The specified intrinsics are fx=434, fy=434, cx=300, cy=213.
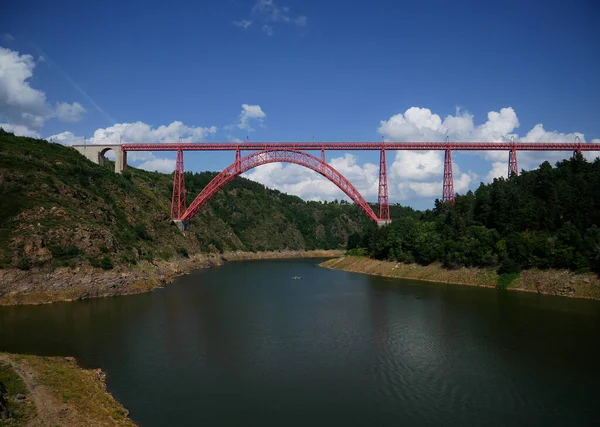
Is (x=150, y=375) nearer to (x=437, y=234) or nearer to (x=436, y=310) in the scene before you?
(x=436, y=310)

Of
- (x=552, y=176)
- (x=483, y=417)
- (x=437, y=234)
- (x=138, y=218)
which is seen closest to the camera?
(x=483, y=417)

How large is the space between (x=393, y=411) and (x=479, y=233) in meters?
32.1

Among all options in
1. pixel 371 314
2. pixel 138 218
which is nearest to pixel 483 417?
pixel 371 314

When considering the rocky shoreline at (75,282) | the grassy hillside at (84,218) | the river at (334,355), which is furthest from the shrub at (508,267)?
the grassy hillside at (84,218)

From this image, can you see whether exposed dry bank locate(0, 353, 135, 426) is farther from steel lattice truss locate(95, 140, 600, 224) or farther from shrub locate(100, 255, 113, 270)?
steel lattice truss locate(95, 140, 600, 224)

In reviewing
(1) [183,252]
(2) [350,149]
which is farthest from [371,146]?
(1) [183,252]

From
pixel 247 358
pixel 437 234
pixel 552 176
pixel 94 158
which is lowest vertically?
pixel 247 358

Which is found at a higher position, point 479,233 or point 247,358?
point 479,233

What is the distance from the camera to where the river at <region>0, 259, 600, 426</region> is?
13.3m

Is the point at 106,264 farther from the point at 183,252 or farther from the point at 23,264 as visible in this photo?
the point at 183,252

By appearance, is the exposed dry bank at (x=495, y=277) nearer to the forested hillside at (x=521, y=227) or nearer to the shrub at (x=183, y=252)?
the forested hillside at (x=521, y=227)

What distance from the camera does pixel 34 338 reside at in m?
20.4

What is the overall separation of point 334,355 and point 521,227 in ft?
94.4

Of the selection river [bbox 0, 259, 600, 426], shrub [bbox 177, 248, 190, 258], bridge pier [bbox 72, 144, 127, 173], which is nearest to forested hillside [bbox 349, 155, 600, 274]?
river [bbox 0, 259, 600, 426]
